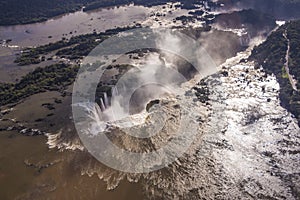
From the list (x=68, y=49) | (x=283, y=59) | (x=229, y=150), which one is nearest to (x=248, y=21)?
(x=283, y=59)

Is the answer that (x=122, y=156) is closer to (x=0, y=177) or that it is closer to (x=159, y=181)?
(x=159, y=181)

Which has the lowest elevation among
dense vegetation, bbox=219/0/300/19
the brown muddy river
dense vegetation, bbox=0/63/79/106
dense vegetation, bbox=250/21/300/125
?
the brown muddy river

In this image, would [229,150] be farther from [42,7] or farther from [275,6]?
[42,7]

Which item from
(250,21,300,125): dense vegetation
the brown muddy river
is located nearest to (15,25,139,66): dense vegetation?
the brown muddy river

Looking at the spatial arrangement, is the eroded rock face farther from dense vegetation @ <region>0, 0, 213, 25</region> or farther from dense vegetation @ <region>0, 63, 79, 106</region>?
dense vegetation @ <region>0, 0, 213, 25</region>

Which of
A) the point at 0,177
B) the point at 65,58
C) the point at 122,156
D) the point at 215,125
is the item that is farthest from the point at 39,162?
the point at 65,58
